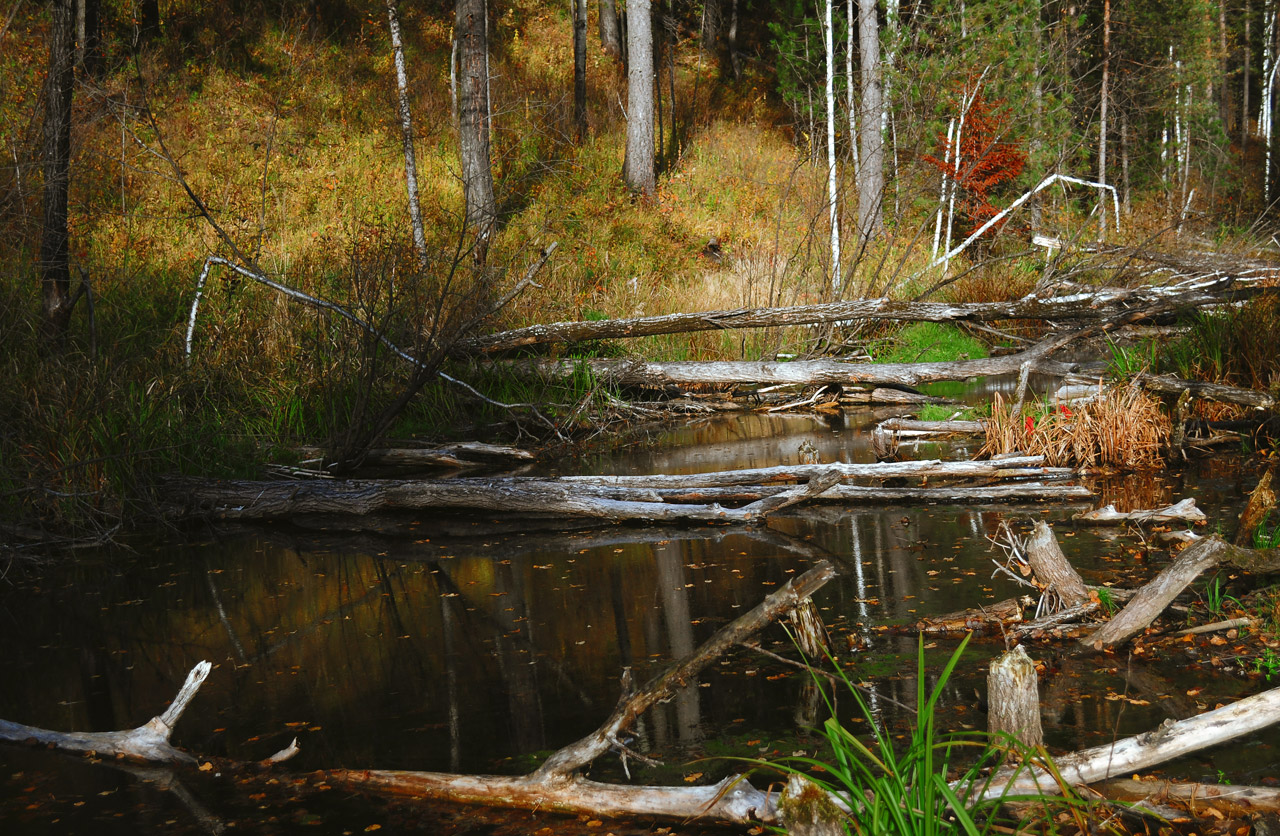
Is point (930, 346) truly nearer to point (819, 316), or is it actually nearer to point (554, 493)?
point (819, 316)

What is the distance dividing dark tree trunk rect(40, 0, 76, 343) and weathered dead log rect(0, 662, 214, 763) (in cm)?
530

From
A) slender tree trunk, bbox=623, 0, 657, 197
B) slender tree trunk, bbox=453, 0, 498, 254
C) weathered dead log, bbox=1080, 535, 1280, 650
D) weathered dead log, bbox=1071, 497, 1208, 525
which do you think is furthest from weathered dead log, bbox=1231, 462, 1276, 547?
slender tree trunk, bbox=623, 0, 657, 197

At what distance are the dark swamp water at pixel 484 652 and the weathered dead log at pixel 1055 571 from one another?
0.81ft

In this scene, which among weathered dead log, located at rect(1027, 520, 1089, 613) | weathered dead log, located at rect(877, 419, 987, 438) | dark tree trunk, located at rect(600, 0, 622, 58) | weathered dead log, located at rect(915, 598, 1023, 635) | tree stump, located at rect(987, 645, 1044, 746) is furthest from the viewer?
dark tree trunk, located at rect(600, 0, 622, 58)

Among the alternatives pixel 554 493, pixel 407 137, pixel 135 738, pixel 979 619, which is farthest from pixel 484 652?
pixel 407 137

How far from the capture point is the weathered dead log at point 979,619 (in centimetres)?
422

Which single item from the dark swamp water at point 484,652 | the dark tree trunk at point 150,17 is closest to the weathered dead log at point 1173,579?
the dark swamp water at point 484,652

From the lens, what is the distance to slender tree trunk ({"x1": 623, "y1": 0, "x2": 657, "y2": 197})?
17.5m

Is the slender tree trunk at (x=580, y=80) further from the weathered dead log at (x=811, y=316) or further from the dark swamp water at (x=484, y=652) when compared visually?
the dark swamp water at (x=484, y=652)

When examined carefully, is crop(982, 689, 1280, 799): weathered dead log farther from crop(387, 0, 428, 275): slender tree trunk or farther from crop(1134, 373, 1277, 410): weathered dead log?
crop(387, 0, 428, 275): slender tree trunk

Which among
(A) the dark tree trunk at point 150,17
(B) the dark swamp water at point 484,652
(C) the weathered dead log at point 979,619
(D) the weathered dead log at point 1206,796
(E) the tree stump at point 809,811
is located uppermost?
(A) the dark tree trunk at point 150,17

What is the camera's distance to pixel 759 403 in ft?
38.3

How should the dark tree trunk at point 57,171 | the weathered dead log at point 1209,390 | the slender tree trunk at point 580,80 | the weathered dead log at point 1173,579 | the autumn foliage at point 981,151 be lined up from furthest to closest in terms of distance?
1. the slender tree trunk at point 580,80
2. the autumn foliage at point 981,151
3. the dark tree trunk at point 57,171
4. the weathered dead log at point 1209,390
5. the weathered dead log at point 1173,579

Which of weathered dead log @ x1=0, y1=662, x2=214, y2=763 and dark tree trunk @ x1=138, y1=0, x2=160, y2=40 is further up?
dark tree trunk @ x1=138, y1=0, x2=160, y2=40
